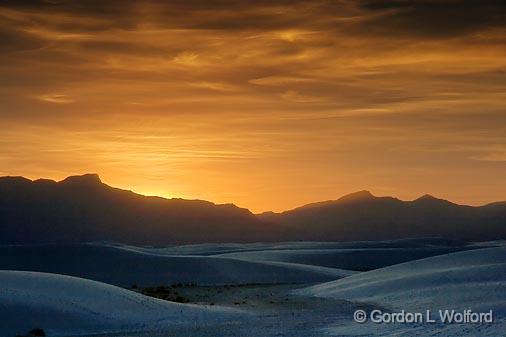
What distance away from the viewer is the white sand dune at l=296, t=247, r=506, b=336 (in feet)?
79.7

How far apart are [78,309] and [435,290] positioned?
1458 cm

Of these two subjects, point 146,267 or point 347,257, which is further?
point 347,257

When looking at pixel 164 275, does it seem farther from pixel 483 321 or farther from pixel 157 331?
pixel 483 321

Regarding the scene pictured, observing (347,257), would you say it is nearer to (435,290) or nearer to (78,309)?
(435,290)

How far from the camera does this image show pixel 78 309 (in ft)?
95.8

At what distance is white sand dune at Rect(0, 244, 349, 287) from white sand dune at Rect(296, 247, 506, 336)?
1331 centimetres

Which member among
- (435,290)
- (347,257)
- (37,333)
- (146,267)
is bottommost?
(37,333)

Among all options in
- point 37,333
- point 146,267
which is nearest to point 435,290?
point 37,333

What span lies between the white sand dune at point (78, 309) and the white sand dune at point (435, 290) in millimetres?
6997

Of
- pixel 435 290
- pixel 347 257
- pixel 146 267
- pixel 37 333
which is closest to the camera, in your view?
pixel 37 333

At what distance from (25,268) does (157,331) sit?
41.9m

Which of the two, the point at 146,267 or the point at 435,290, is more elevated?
the point at 146,267

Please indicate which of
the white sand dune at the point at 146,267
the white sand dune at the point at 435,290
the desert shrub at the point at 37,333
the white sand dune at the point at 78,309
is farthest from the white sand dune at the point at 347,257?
the desert shrub at the point at 37,333

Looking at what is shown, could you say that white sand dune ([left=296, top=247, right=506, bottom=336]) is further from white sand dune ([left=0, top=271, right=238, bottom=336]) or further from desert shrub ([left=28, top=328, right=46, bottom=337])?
desert shrub ([left=28, top=328, right=46, bottom=337])
